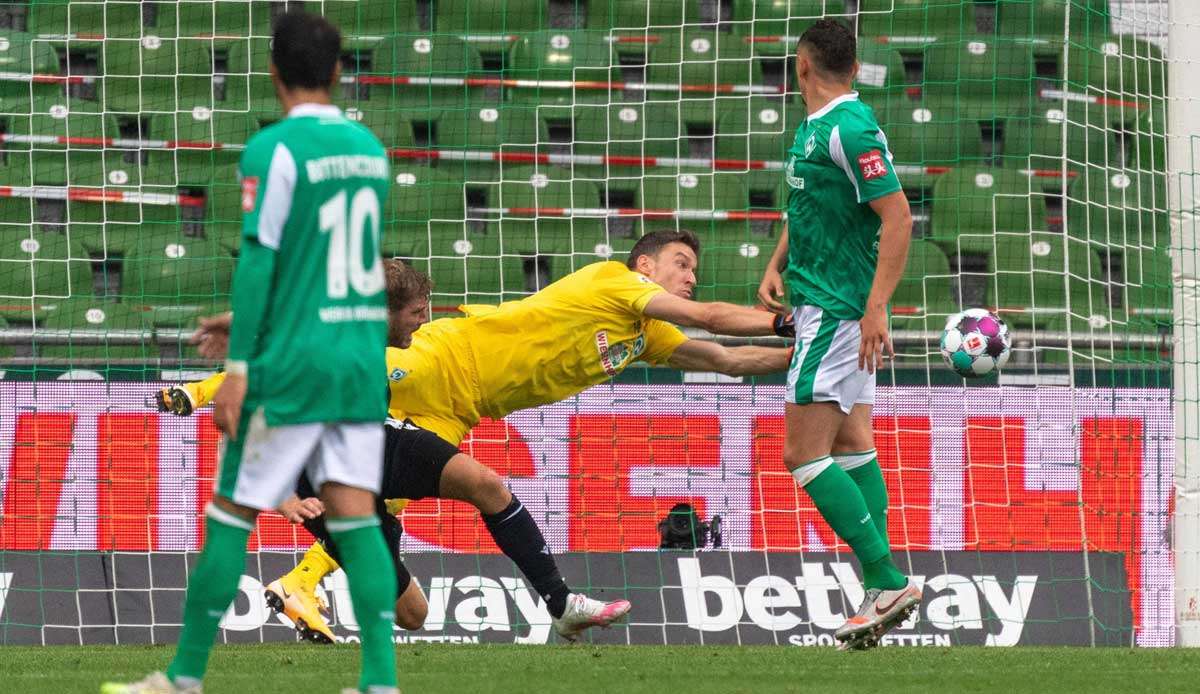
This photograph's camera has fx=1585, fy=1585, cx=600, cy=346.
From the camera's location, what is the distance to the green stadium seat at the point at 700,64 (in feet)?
34.4

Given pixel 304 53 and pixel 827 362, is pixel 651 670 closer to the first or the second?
pixel 827 362

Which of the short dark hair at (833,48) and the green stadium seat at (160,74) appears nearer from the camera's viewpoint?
the short dark hair at (833,48)

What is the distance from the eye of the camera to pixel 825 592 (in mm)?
7836

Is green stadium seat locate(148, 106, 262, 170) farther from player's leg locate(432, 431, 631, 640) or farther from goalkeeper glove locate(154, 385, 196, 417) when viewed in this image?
player's leg locate(432, 431, 631, 640)

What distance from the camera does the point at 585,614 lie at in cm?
601

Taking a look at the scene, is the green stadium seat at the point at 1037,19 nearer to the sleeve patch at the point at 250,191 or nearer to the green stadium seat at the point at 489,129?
the green stadium seat at the point at 489,129

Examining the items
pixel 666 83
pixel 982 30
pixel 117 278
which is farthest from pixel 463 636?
pixel 982 30

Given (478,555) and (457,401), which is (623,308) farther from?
(478,555)

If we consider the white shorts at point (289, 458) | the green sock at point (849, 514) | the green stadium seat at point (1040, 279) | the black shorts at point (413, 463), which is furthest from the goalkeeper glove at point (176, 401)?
the green stadium seat at point (1040, 279)

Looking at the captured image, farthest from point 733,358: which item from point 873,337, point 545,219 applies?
point 545,219

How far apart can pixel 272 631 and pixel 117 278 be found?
3.04m

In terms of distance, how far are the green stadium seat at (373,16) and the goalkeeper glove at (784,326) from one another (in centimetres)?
526

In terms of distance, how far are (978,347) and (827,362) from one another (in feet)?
3.60

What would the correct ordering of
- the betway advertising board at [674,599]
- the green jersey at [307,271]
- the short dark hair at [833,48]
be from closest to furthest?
the green jersey at [307,271]
the short dark hair at [833,48]
the betway advertising board at [674,599]
